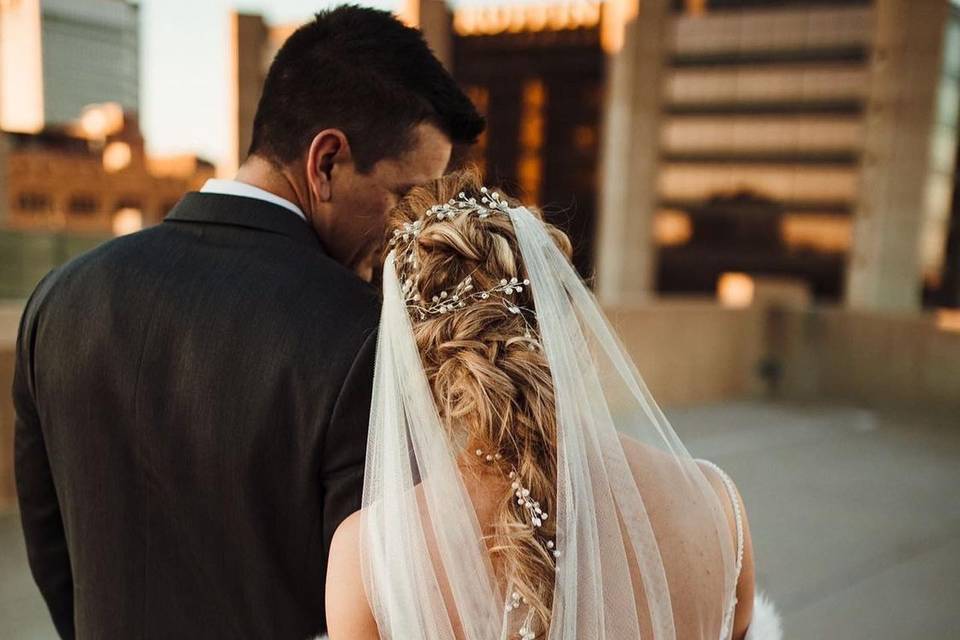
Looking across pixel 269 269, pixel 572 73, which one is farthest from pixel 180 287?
pixel 572 73

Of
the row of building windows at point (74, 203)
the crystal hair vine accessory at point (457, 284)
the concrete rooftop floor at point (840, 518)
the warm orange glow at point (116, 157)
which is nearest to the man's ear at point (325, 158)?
the crystal hair vine accessory at point (457, 284)

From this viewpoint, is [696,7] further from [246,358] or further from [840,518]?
[246,358]

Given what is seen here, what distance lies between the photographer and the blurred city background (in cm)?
445

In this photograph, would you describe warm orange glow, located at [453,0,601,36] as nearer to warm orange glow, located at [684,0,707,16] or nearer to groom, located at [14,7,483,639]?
warm orange glow, located at [684,0,707,16]

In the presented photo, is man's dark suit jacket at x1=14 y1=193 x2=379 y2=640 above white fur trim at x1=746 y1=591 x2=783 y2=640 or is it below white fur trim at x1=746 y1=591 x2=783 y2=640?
above

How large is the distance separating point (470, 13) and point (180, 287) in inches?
3250

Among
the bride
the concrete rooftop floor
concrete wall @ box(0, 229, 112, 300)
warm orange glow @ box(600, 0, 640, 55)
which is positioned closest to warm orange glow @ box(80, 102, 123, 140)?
concrete wall @ box(0, 229, 112, 300)

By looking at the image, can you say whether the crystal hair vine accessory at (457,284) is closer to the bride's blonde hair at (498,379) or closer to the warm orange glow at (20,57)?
the bride's blonde hair at (498,379)

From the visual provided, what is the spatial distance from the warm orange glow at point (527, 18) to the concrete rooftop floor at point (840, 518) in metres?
70.3

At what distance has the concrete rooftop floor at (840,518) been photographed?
3814mm

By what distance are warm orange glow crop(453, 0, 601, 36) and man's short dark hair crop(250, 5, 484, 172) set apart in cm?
7598

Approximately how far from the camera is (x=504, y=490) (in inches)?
44.3

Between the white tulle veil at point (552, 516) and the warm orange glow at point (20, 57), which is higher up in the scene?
the warm orange glow at point (20, 57)

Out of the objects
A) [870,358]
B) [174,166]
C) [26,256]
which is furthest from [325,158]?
[174,166]
